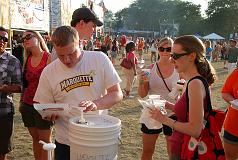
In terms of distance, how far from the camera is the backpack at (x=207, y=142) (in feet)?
8.00

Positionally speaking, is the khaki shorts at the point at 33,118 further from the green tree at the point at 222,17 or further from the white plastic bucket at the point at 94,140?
the green tree at the point at 222,17

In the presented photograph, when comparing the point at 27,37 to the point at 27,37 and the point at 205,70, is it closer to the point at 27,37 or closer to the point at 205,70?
the point at 27,37

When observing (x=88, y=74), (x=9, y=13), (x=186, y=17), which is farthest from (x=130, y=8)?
(x=88, y=74)

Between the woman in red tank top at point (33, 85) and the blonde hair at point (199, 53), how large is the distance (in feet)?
6.52

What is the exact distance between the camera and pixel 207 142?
246 centimetres

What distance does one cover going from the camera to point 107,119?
2264mm

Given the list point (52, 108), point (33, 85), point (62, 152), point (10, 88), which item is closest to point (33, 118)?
point (33, 85)

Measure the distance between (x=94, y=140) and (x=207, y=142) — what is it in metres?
0.95

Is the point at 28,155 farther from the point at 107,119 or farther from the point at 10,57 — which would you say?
the point at 107,119

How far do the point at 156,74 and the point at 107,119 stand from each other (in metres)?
1.98

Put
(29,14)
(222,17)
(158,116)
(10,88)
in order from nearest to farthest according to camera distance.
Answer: (158,116) < (10,88) < (29,14) < (222,17)

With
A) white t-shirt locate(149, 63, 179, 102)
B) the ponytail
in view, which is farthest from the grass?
the ponytail

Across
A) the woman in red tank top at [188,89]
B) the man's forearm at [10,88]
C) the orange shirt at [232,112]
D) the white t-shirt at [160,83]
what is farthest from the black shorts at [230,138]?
the man's forearm at [10,88]

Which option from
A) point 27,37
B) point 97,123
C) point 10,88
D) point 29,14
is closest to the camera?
point 97,123
